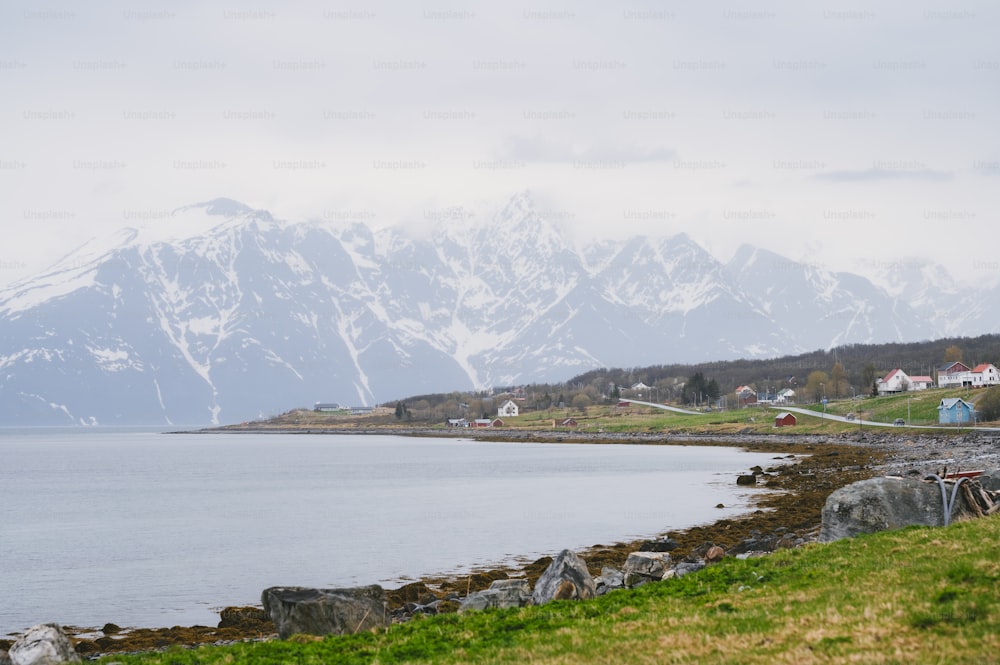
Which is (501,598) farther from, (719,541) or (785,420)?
(785,420)

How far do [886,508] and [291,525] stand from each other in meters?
46.6

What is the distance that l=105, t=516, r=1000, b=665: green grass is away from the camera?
47.6ft

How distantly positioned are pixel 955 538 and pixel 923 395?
178m

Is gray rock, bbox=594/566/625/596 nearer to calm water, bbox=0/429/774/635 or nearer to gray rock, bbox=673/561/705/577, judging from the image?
gray rock, bbox=673/561/705/577

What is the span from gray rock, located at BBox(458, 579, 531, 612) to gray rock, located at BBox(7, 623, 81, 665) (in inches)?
385

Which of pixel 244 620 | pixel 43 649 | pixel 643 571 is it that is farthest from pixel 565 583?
pixel 244 620

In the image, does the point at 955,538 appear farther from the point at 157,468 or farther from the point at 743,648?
the point at 157,468

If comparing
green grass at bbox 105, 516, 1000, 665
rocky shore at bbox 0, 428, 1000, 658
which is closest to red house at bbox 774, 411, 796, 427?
rocky shore at bbox 0, 428, 1000, 658

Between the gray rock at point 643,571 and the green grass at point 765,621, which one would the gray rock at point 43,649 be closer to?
the green grass at point 765,621

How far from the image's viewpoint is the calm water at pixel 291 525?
138 feet

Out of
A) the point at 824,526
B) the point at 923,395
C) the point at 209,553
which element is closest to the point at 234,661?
the point at 824,526

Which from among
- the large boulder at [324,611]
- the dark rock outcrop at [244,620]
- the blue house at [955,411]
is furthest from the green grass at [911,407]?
the large boulder at [324,611]

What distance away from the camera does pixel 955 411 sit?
151m

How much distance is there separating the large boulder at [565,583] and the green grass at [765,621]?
226 centimetres
